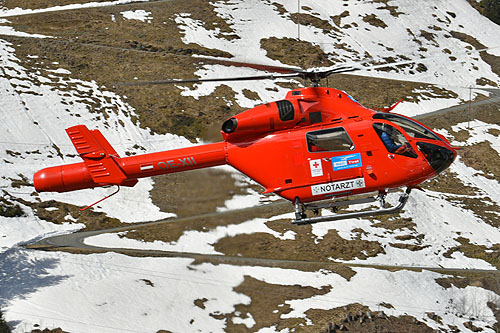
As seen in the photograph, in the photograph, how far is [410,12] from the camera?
70562 millimetres

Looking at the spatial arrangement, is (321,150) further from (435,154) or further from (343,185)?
(435,154)

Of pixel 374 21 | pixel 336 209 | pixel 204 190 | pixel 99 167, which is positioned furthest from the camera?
pixel 374 21

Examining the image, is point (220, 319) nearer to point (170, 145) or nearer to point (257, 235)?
point (257, 235)

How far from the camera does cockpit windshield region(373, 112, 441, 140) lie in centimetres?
1842

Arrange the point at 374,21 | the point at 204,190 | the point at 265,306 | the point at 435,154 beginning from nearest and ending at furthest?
the point at 435,154 → the point at 204,190 → the point at 265,306 → the point at 374,21

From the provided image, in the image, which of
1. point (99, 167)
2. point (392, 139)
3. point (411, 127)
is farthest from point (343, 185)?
point (99, 167)

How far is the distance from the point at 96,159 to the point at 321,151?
8711mm

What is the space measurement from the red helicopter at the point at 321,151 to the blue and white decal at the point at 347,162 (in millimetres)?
36

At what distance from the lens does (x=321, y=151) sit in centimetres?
1847

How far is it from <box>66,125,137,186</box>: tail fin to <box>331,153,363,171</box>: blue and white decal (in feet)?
26.6

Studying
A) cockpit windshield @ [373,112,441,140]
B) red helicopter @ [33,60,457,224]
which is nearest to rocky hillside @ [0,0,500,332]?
red helicopter @ [33,60,457,224]

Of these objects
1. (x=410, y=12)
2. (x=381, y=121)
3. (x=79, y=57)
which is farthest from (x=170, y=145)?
(x=410, y=12)

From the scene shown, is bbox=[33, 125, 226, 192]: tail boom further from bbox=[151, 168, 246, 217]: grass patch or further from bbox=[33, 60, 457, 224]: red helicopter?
bbox=[151, 168, 246, 217]: grass patch

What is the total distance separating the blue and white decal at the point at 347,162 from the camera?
60.2 ft
